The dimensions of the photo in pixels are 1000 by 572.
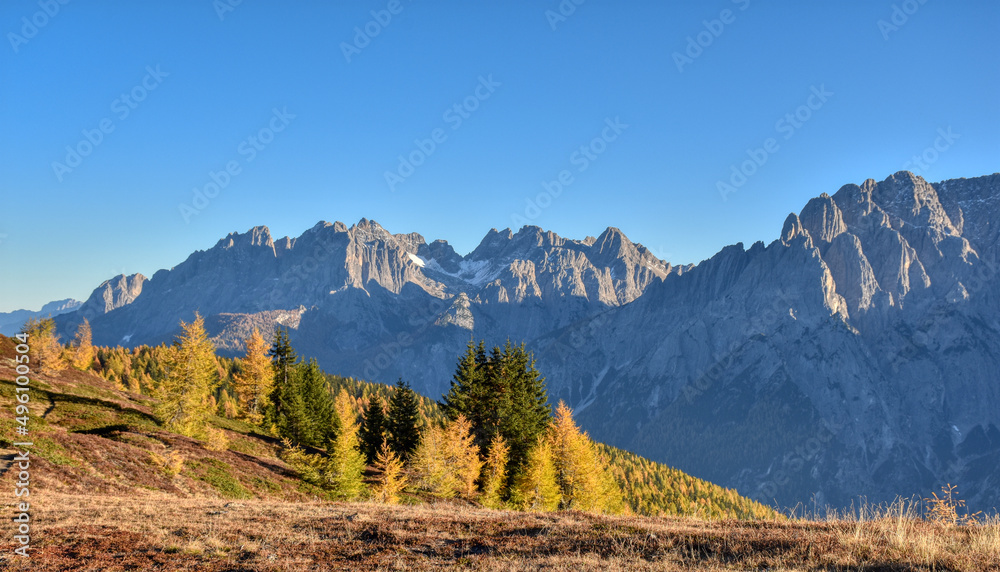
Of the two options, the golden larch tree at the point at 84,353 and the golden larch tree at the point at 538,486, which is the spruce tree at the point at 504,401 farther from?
the golden larch tree at the point at 84,353

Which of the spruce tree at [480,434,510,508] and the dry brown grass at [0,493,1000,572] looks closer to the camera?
the dry brown grass at [0,493,1000,572]

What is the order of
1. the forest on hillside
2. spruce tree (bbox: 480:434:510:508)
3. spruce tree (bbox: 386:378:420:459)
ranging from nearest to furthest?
1. the forest on hillside
2. spruce tree (bbox: 480:434:510:508)
3. spruce tree (bbox: 386:378:420:459)

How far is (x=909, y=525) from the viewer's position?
534 inches

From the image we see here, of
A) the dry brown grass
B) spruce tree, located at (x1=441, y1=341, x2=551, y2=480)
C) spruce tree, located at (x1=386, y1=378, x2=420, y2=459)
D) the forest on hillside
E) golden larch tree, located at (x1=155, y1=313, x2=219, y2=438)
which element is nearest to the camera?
the dry brown grass

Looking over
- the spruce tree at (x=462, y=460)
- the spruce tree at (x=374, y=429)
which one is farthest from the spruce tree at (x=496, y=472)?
the spruce tree at (x=374, y=429)

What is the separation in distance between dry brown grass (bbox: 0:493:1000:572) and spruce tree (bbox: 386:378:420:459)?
39873 millimetres

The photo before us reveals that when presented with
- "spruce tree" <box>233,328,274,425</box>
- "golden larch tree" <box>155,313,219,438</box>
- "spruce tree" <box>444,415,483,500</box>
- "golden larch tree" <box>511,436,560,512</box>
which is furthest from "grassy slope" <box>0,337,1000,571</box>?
"spruce tree" <box>233,328,274,425</box>

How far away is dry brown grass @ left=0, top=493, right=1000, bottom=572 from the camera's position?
36.8 ft

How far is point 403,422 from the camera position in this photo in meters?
58.1

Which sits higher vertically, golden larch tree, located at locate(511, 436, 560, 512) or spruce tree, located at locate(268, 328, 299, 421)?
spruce tree, located at locate(268, 328, 299, 421)

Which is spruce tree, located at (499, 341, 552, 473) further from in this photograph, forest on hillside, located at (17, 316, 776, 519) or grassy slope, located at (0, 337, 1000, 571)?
grassy slope, located at (0, 337, 1000, 571)

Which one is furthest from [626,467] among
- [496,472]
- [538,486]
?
[538,486]

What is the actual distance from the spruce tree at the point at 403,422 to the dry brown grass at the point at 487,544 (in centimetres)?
3987

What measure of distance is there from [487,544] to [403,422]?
46.0 metres
